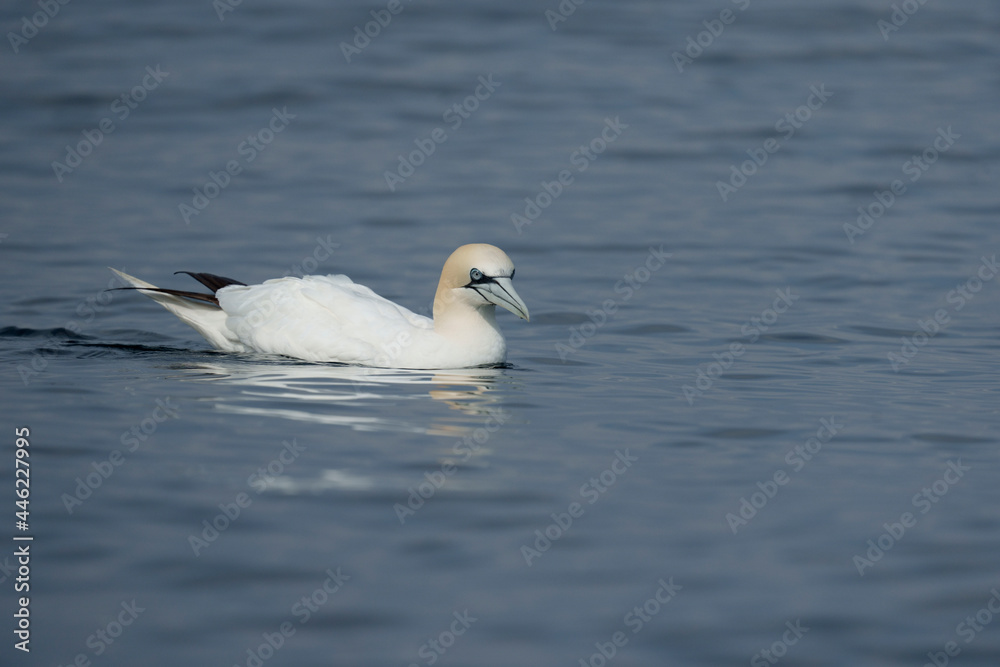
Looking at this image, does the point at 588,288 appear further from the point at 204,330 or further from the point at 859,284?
the point at 204,330

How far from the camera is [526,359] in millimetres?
11516

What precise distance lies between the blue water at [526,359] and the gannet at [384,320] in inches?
10.5

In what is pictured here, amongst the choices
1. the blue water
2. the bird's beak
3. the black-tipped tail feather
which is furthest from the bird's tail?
the bird's beak

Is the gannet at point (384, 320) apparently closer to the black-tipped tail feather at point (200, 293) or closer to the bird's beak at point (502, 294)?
the bird's beak at point (502, 294)

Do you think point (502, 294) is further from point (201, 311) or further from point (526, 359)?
point (201, 311)

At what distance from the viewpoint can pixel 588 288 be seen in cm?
1453

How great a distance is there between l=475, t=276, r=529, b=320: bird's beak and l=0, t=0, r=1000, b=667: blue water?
1.97ft

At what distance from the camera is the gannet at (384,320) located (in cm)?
1060

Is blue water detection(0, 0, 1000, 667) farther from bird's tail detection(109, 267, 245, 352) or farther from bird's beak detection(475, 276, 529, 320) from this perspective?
bird's beak detection(475, 276, 529, 320)

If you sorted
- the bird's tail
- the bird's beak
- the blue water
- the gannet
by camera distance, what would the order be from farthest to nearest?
the bird's tail, the gannet, the bird's beak, the blue water

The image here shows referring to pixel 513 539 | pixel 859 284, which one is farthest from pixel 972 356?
pixel 513 539

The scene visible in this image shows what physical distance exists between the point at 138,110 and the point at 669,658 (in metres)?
20.0

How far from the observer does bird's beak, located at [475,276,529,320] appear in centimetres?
1036

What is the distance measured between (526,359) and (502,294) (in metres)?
1.21
